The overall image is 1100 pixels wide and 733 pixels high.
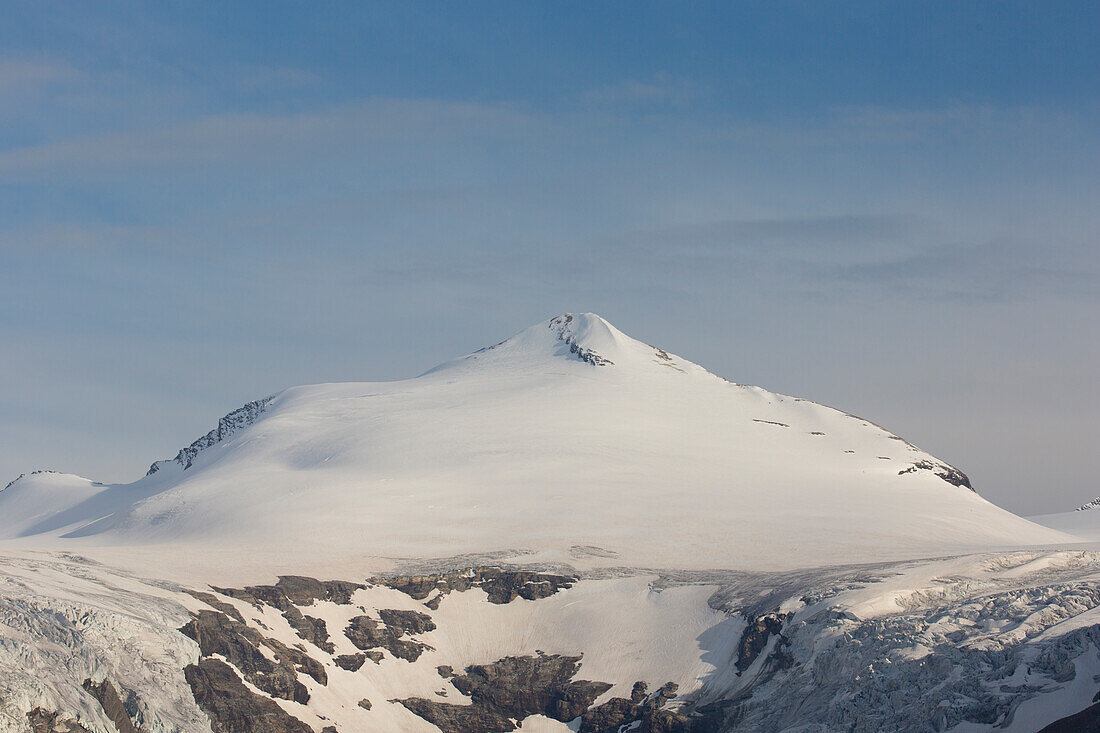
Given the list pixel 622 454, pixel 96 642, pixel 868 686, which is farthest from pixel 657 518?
pixel 96 642

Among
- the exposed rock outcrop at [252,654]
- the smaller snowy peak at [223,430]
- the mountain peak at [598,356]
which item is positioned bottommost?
the exposed rock outcrop at [252,654]

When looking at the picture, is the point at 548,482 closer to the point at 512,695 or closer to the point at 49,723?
the point at 512,695

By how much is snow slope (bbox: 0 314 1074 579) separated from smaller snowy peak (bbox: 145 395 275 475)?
59 cm

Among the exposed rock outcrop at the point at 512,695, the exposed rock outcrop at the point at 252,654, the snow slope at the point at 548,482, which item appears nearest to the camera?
the exposed rock outcrop at the point at 252,654

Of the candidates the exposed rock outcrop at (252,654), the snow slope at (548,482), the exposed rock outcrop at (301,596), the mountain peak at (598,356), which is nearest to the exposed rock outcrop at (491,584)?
the exposed rock outcrop at (301,596)

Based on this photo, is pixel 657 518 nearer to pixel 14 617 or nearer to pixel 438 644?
pixel 438 644

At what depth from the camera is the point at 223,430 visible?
17912cm

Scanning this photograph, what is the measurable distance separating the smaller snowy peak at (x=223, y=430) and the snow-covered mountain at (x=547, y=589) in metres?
9.25

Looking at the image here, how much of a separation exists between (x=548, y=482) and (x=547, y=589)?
34028mm

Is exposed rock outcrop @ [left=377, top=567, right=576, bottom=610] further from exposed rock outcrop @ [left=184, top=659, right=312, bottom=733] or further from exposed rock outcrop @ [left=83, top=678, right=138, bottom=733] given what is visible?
exposed rock outcrop @ [left=83, top=678, right=138, bottom=733]

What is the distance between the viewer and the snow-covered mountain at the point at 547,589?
72250mm

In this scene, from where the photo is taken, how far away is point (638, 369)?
187m

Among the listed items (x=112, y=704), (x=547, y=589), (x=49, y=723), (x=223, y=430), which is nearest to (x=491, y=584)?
(x=547, y=589)

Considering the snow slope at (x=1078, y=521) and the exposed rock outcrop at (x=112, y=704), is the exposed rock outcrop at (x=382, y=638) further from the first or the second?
the snow slope at (x=1078, y=521)
